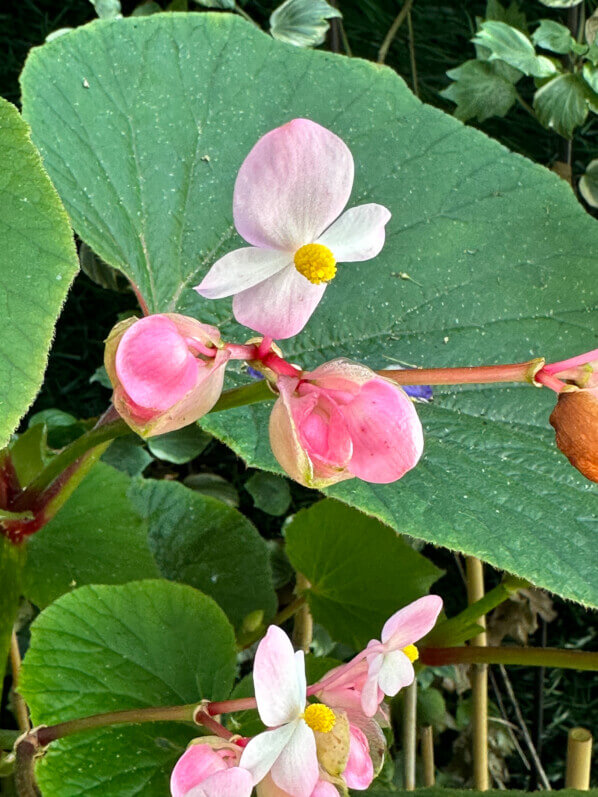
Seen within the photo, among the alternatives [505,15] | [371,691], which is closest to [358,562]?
[371,691]

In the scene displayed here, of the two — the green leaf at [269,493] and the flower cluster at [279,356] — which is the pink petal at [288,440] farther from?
the green leaf at [269,493]

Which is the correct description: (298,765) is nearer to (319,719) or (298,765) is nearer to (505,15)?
(319,719)

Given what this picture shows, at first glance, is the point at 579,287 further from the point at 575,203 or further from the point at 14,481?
the point at 14,481

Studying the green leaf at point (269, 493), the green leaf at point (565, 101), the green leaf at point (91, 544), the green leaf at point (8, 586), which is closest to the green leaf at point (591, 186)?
the green leaf at point (565, 101)

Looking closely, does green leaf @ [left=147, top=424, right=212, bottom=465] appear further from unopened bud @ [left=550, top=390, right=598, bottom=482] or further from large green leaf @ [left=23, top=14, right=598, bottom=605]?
unopened bud @ [left=550, top=390, right=598, bottom=482]

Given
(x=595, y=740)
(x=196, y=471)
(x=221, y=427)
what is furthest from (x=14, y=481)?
(x=595, y=740)

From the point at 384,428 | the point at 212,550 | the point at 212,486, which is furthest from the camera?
the point at 212,486
